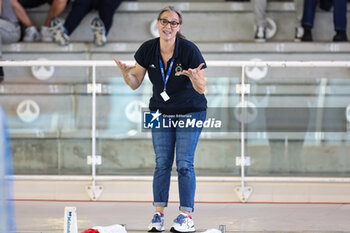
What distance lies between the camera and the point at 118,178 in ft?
16.7

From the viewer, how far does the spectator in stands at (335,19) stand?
6.50 meters

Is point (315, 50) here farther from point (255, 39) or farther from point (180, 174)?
point (180, 174)

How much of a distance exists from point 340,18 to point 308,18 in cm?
32

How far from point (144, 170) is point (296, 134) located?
1252 mm

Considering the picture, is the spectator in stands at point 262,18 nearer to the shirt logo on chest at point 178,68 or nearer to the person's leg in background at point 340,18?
the person's leg in background at point 340,18

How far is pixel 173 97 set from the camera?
145 inches

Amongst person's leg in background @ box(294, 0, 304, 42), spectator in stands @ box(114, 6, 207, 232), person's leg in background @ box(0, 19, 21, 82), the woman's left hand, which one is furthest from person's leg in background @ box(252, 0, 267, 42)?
the woman's left hand

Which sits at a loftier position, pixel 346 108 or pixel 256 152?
pixel 346 108

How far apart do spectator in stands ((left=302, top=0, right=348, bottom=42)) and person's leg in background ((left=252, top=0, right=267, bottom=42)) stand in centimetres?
42

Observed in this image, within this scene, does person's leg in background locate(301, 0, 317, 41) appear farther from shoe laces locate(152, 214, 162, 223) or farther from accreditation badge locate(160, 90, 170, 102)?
shoe laces locate(152, 214, 162, 223)

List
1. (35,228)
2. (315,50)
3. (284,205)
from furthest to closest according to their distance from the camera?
(315,50) < (284,205) < (35,228)

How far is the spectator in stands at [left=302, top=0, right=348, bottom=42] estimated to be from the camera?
6496mm

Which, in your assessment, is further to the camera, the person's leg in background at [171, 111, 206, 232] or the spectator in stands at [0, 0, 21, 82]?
the spectator in stands at [0, 0, 21, 82]

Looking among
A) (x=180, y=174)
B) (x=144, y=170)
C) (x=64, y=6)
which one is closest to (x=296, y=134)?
(x=144, y=170)
